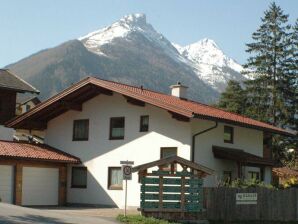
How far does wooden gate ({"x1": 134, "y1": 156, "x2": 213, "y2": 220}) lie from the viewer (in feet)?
78.6

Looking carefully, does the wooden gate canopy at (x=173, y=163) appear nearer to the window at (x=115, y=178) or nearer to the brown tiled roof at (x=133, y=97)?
the brown tiled roof at (x=133, y=97)

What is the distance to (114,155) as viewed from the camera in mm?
31906

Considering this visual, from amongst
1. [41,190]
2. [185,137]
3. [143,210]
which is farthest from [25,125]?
[143,210]

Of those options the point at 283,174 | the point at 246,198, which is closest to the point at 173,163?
the point at 246,198

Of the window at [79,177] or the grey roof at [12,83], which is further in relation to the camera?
the grey roof at [12,83]

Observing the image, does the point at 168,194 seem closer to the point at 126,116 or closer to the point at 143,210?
the point at 143,210

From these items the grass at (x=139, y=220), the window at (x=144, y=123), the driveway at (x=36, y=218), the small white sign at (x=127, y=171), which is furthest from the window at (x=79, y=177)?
the grass at (x=139, y=220)

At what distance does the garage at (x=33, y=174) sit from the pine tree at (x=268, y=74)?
2791 cm

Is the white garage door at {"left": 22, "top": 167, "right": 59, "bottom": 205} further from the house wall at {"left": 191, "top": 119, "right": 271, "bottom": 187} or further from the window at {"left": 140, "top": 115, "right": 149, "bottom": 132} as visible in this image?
the house wall at {"left": 191, "top": 119, "right": 271, "bottom": 187}

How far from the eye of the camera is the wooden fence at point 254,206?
25828 millimetres

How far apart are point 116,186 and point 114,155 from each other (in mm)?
1575

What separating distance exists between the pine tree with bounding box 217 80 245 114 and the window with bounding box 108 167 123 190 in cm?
2896

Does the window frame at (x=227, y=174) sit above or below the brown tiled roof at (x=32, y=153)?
below

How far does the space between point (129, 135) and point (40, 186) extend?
5193 millimetres
